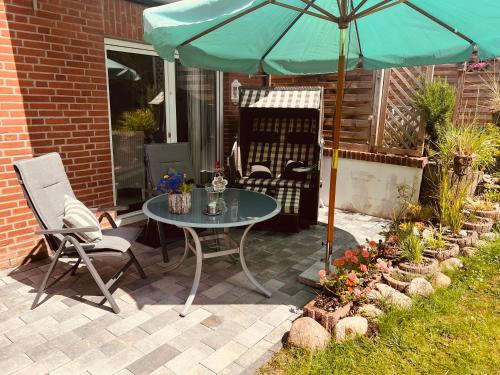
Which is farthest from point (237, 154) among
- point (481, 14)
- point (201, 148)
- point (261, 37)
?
point (481, 14)

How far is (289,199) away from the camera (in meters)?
5.24

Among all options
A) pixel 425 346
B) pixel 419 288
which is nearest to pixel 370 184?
pixel 419 288

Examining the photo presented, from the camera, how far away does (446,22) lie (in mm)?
3412

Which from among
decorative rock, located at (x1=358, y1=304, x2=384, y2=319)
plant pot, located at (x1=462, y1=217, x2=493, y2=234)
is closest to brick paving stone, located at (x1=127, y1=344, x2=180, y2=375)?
decorative rock, located at (x1=358, y1=304, x2=384, y2=319)

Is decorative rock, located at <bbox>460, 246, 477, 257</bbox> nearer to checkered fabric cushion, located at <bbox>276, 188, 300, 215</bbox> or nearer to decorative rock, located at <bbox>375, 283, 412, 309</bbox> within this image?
decorative rock, located at <bbox>375, 283, 412, 309</bbox>

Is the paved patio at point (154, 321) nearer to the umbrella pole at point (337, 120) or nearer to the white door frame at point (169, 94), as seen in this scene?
the umbrella pole at point (337, 120)

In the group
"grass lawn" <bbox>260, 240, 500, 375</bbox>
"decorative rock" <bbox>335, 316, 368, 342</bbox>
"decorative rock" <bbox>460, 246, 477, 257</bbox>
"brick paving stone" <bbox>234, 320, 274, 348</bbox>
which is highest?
"decorative rock" <bbox>460, 246, 477, 257</bbox>

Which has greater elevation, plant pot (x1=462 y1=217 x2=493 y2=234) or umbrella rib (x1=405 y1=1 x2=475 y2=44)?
umbrella rib (x1=405 y1=1 x2=475 y2=44)

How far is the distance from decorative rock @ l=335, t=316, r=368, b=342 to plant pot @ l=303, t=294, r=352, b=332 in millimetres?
44

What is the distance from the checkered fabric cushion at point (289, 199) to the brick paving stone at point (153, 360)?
111 inches

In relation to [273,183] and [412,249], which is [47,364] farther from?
[273,183]

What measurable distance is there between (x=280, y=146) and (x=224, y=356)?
4261mm

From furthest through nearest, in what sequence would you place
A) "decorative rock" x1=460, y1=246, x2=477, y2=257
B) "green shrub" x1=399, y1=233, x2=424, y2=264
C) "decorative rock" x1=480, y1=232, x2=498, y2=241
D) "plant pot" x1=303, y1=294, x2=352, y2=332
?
"decorative rock" x1=480, y1=232, x2=498, y2=241 < "decorative rock" x1=460, y1=246, x2=477, y2=257 < "green shrub" x1=399, y1=233, x2=424, y2=264 < "plant pot" x1=303, y1=294, x2=352, y2=332

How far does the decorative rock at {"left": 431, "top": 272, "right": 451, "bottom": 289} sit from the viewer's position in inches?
137
